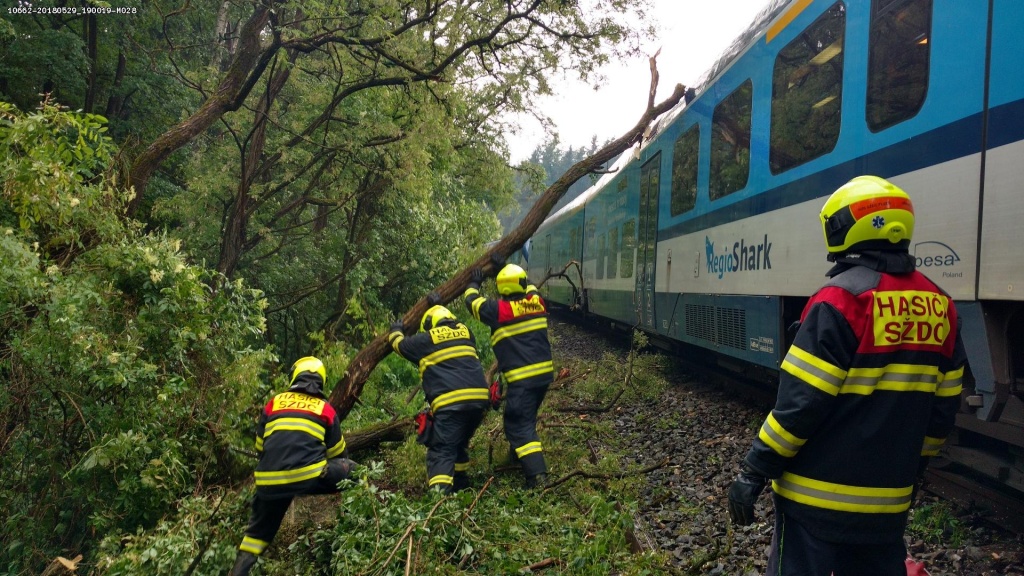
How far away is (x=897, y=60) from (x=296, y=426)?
457 centimetres

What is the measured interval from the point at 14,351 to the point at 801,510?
5.27 metres

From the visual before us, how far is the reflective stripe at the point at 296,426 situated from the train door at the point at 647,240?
5896 millimetres

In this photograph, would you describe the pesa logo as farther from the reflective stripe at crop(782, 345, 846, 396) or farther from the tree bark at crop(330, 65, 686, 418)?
the tree bark at crop(330, 65, 686, 418)

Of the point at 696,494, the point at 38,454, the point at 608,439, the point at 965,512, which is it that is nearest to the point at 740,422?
the point at 608,439

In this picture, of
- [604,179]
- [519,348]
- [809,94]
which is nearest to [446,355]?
[519,348]

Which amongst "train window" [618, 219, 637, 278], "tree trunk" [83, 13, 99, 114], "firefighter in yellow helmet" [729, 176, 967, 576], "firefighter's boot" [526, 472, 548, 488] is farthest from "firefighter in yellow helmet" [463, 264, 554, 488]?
"tree trunk" [83, 13, 99, 114]

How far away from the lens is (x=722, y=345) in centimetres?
692

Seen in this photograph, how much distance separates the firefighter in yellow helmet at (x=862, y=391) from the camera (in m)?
2.26

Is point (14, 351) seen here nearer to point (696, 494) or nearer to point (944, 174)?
point (696, 494)

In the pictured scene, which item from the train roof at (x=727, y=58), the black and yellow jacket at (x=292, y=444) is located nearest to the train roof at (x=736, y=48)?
the train roof at (x=727, y=58)

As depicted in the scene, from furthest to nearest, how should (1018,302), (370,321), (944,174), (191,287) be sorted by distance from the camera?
(370,321), (191,287), (944,174), (1018,302)

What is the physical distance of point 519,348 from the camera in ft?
19.1

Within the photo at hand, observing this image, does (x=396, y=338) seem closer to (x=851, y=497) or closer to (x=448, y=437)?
(x=448, y=437)

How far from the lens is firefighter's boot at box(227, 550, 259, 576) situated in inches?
180
